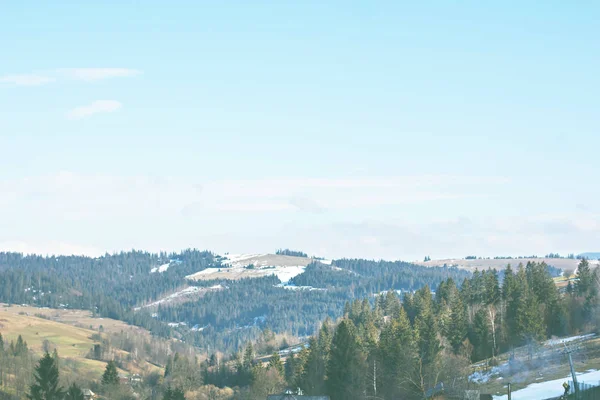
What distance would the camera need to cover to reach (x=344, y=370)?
141125 mm

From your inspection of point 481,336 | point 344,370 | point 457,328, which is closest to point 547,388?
point 344,370

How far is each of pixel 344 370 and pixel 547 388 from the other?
117ft

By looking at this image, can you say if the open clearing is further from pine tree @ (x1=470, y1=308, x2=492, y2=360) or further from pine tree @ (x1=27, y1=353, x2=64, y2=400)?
pine tree @ (x1=27, y1=353, x2=64, y2=400)

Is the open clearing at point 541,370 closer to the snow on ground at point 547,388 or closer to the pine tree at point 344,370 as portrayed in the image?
the snow on ground at point 547,388

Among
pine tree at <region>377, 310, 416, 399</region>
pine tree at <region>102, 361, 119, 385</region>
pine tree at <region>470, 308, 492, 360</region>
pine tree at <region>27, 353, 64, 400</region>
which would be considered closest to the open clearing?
pine tree at <region>470, 308, 492, 360</region>

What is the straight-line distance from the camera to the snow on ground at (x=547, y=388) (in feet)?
356

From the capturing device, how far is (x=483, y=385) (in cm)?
13412

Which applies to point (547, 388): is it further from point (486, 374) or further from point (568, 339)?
point (568, 339)

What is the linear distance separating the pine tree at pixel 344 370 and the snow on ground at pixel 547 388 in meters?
27.9

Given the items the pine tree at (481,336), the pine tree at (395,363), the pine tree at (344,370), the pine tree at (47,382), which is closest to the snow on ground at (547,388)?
the pine tree at (395,363)

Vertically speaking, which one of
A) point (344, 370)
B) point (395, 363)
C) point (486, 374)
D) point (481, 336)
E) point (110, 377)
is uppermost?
point (481, 336)

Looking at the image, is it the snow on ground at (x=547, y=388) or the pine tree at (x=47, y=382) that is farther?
the pine tree at (x=47, y=382)

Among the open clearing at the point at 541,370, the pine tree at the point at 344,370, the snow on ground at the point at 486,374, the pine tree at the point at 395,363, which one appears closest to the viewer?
the open clearing at the point at 541,370

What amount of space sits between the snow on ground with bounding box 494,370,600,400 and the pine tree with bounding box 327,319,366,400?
27936mm
